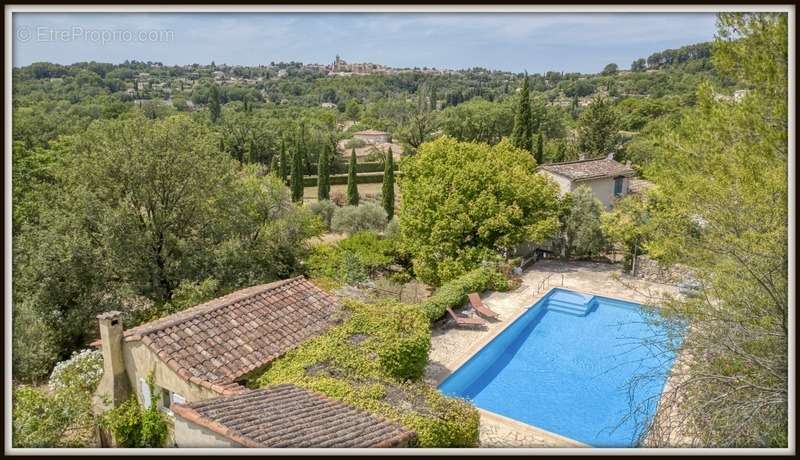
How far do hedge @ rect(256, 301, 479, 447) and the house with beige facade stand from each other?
0.35 m

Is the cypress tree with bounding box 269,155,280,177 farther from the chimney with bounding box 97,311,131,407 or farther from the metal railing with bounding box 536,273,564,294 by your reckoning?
the chimney with bounding box 97,311,131,407

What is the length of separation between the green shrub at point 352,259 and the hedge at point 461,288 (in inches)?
144

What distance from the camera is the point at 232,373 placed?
10.6 m

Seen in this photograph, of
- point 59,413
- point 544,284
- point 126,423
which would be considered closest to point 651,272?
point 544,284

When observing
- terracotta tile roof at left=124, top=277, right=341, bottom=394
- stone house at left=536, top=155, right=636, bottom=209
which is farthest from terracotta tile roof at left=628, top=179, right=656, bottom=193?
terracotta tile roof at left=124, top=277, right=341, bottom=394

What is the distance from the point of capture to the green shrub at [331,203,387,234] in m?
33.6

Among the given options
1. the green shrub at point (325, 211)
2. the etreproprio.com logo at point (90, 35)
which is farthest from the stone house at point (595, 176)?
the etreproprio.com logo at point (90, 35)

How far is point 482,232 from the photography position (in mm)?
23891

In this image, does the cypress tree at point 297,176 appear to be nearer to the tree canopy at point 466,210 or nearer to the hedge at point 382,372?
the tree canopy at point 466,210

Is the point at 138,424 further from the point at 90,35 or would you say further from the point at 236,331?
the point at 90,35

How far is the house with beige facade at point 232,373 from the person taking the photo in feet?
25.7

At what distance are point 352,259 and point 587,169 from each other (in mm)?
18317

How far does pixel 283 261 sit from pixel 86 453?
59.7 ft

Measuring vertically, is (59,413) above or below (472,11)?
below
